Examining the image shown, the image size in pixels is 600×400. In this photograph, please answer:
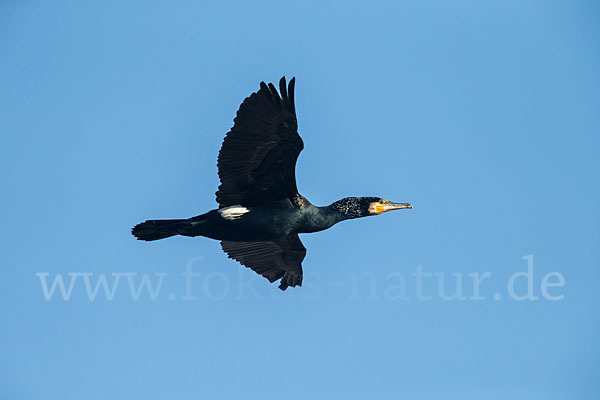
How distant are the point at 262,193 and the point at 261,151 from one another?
2.45 feet

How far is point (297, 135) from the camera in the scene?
11.6 m

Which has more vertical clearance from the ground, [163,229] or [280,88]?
[280,88]

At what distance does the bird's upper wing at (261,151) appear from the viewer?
37.3 feet

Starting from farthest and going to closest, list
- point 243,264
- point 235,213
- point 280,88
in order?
point 243,264 < point 235,213 < point 280,88

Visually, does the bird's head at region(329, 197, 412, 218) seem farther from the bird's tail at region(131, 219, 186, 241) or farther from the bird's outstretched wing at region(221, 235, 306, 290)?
the bird's tail at region(131, 219, 186, 241)

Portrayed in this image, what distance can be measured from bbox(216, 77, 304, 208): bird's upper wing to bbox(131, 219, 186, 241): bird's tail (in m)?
0.74

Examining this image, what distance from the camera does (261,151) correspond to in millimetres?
11852

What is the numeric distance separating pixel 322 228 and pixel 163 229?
2.33 metres

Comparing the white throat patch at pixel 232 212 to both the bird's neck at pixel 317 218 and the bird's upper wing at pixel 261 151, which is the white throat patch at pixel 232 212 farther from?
the bird's neck at pixel 317 218

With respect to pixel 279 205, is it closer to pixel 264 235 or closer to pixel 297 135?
pixel 264 235

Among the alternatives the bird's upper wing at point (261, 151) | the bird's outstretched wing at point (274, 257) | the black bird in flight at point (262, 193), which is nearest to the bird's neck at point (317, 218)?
the black bird in flight at point (262, 193)

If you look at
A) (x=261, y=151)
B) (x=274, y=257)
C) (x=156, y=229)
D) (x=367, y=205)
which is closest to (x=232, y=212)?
(x=261, y=151)

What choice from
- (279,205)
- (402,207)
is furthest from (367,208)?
(279,205)

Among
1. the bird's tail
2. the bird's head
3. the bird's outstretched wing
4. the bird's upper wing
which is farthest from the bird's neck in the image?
the bird's tail
